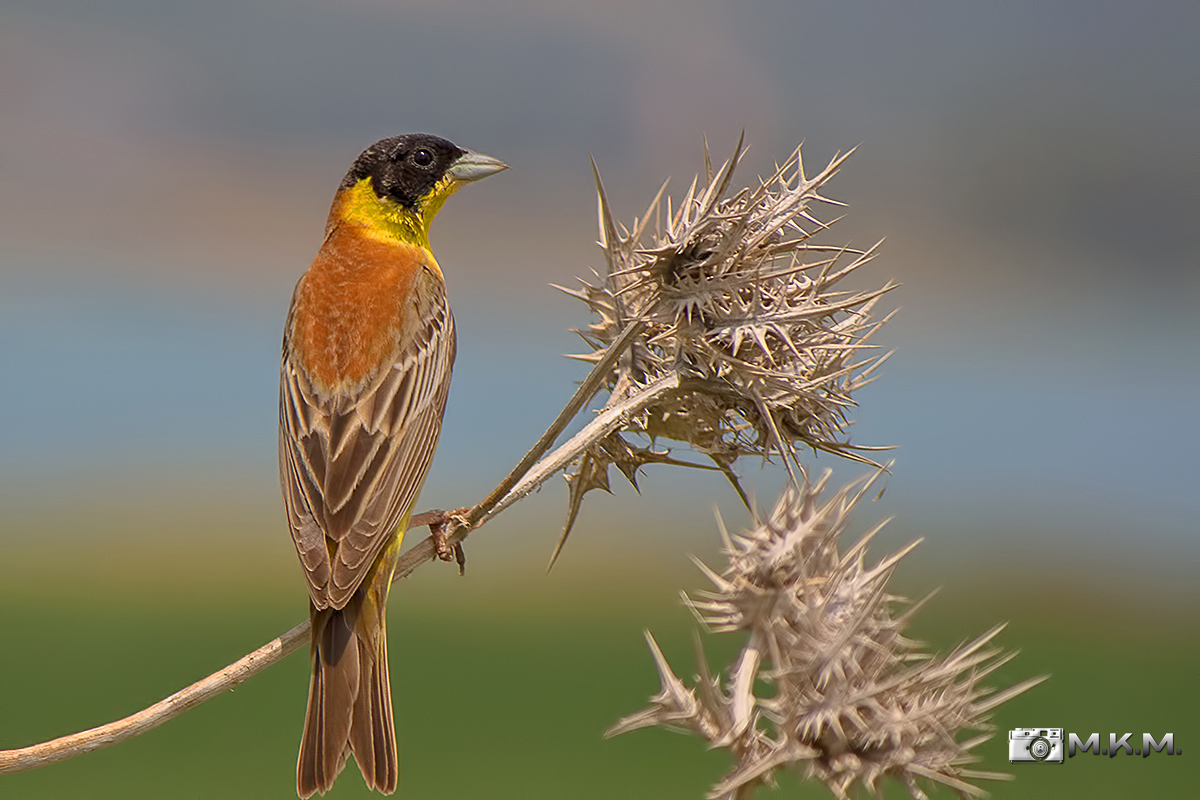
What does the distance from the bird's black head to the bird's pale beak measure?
2 cm

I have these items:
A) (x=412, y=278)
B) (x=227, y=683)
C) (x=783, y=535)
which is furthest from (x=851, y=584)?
(x=412, y=278)

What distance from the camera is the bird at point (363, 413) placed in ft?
8.54

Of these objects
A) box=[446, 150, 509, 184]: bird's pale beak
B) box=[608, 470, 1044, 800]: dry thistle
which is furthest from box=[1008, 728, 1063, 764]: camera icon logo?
box=[446, 150, 509, 184]: bird's pale beak

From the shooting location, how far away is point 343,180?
14.1ft

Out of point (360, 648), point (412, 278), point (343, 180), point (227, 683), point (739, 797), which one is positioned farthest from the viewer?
point (343, 180)

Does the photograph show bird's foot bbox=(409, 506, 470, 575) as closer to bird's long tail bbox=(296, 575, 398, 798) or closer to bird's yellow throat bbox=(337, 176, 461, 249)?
bird's long tail bbox=(296, 575, 398, 798)

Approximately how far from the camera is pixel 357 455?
3109mm

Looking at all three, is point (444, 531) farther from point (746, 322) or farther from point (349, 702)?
point (746, 322)

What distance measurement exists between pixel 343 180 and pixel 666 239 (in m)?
2.36

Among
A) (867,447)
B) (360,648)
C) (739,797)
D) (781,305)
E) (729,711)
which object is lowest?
(739,797)

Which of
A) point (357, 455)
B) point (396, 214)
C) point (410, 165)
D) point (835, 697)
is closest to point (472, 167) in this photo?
point (410, 165)

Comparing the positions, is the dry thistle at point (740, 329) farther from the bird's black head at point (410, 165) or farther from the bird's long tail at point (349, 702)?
the bird's black head at point (410, 165)

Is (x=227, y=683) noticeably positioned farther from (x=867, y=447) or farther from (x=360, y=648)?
(x=867, y=447)

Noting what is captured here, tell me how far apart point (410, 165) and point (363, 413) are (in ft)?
4.17
